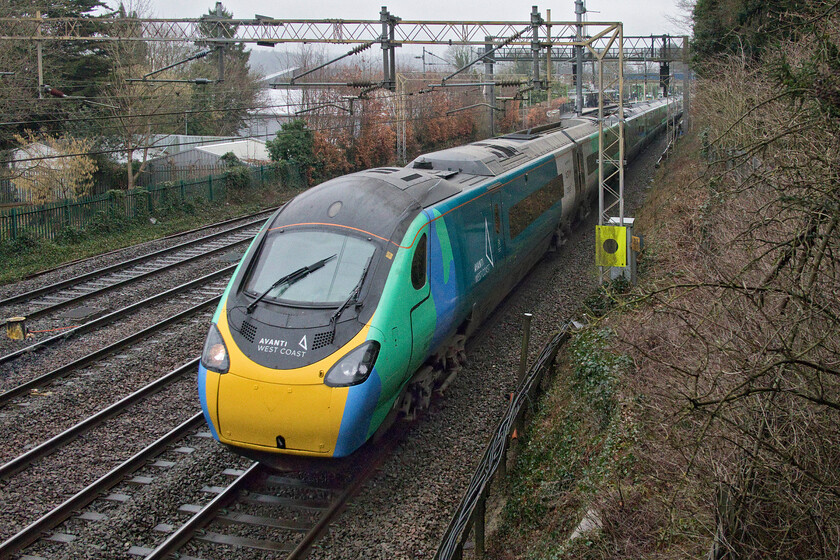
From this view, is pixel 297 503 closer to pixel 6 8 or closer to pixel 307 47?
pixel 6 8

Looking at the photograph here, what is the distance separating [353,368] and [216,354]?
1.56 meters

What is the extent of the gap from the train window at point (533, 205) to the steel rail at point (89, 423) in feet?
19.3

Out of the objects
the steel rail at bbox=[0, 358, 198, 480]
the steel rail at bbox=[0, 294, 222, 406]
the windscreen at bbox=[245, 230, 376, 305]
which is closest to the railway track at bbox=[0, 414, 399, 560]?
the steel rail at bbox=[0, 358, 198, 480]

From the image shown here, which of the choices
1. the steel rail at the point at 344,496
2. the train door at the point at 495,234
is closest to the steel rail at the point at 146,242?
the train door at the point at 495,234

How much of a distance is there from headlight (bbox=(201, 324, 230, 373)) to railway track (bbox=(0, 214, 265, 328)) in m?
8.07

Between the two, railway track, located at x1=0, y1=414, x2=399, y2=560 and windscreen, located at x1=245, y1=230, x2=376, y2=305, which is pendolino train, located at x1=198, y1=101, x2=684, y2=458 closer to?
windscreen, located at x1=245, y1=230, x2=376, y2=305

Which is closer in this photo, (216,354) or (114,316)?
(216,354)

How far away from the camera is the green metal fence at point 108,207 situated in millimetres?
21438

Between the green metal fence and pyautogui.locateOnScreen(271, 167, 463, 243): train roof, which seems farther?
the green metal fence

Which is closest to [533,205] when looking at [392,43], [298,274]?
[298,274]

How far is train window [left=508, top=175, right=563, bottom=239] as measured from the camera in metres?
13.0

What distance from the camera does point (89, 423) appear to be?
9.62 meters

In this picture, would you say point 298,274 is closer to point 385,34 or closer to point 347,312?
point 347,312

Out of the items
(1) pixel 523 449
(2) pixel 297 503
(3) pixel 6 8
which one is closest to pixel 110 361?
(2) pixel 297 503
